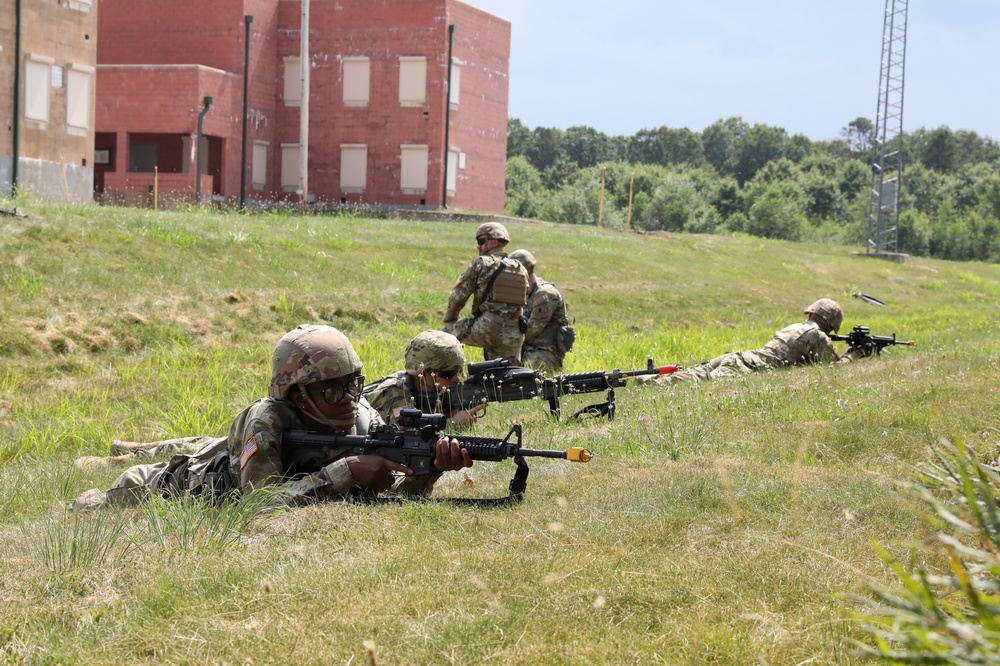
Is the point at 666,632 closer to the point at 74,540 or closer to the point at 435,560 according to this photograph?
the point at 435,560

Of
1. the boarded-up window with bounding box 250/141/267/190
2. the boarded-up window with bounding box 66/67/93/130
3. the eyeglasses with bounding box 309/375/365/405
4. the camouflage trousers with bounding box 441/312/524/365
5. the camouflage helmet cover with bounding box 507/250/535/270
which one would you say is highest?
the boarded-up window with bounding box 66/67/93/130

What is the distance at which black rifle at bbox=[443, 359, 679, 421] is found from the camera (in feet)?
27.2

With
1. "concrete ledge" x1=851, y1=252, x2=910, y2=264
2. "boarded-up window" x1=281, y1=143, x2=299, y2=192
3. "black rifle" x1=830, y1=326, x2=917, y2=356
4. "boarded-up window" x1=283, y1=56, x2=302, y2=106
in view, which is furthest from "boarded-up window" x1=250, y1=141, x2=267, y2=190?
"black rifle" x1=830, y1=326, x2=917, y2=356

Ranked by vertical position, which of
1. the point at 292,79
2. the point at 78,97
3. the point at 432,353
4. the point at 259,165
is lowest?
the point at 432,353

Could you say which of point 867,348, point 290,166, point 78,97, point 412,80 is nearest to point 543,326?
point 867,348

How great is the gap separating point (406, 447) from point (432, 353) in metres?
2.49

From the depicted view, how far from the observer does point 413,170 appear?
44.6 meters

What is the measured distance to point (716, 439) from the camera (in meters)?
7.31

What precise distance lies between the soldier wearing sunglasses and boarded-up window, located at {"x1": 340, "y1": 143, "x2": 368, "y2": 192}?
3779cm

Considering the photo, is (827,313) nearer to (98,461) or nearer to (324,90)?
(98,461)

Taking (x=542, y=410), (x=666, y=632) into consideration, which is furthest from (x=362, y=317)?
(x=666, y=632)

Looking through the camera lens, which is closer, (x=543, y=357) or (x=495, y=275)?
(x=495, y=275)

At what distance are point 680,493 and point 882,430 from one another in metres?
2.50

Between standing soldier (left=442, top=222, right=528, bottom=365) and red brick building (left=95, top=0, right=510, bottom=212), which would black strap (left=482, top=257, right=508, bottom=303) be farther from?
red brick building (left=95, top=0, right=510, bottom=212)
